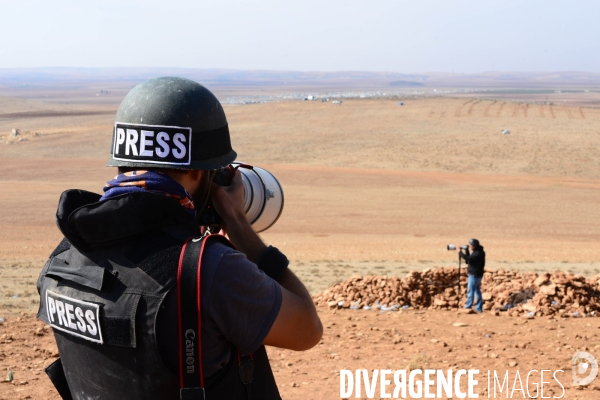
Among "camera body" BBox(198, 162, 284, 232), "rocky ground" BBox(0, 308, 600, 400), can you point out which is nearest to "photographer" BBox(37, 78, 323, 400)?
"camera body" BBox(198, 162, 284, 232)

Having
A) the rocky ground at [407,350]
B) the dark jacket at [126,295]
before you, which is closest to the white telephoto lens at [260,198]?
the dark jacket at [126,295]

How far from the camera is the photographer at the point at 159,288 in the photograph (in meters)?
1.79

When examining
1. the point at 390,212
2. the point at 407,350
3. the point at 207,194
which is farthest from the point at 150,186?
the point at 390,212

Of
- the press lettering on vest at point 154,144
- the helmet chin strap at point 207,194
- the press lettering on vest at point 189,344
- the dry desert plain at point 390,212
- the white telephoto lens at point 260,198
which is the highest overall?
the press lettering on vest at point 154,144

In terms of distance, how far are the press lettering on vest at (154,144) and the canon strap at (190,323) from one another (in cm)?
34

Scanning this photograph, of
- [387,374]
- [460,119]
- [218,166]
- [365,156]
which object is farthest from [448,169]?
[218,166]

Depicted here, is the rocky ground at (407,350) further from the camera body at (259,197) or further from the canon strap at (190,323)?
the canon strap at (190,323)

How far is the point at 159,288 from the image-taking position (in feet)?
5.88

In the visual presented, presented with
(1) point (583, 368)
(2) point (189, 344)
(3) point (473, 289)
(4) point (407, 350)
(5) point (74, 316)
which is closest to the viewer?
(2) point (189, 344)

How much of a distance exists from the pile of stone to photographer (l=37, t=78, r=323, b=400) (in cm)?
795

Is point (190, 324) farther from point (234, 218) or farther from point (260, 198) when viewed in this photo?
point (260, 198)

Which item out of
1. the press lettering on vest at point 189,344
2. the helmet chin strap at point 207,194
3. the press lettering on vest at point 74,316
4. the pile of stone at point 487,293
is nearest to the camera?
the press lettering on vest at point 189,344

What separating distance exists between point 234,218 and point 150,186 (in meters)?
0.38

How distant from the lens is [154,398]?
185 cm
